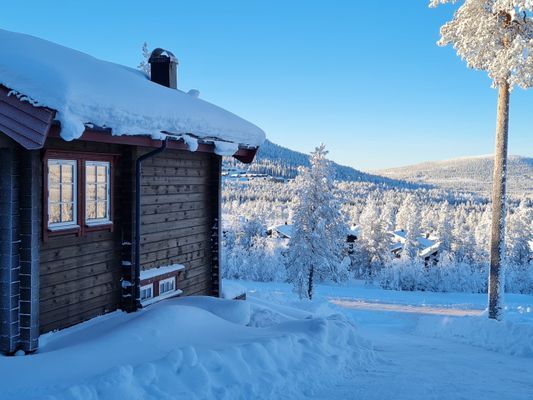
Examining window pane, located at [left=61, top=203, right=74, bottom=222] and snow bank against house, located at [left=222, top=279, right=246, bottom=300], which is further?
snow bank against house, located at [left=222, top=279, right=246, bottom=300]

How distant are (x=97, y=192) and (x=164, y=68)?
514cm

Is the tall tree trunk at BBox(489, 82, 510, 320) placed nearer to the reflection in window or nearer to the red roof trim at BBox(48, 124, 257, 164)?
the red roof trim at BBox(48, 124, 257, 164)

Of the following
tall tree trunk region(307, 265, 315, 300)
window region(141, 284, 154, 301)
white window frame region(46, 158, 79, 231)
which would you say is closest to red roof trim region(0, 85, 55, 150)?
white window frame region(46, 158, 79, 231)

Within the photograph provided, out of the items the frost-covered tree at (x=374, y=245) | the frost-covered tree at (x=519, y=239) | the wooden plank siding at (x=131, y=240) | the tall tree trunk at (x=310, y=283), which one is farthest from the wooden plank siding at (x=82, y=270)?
the frost-covered tree at (x=519, y=239)

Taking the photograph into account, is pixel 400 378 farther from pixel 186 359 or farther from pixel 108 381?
pixel 108 381

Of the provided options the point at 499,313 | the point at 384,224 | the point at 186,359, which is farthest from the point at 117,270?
the point at 384,224

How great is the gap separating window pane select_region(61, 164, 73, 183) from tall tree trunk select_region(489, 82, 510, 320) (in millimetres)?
10962

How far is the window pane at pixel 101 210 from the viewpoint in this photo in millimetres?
8102

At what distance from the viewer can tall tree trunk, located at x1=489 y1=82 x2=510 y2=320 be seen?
13.2m

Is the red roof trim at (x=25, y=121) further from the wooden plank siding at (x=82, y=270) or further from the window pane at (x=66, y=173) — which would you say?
the window pane at (x=66, y=173)

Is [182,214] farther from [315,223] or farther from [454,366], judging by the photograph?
[315,223]

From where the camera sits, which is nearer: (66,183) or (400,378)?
(400,378)

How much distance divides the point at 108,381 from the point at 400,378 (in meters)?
3.99

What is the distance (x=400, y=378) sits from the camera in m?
6.77
